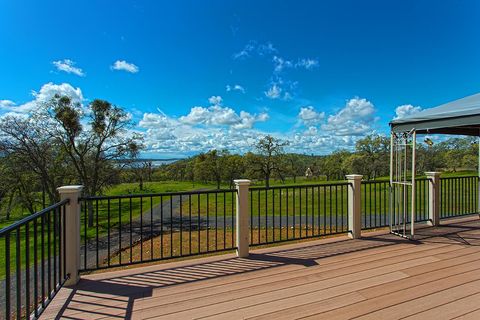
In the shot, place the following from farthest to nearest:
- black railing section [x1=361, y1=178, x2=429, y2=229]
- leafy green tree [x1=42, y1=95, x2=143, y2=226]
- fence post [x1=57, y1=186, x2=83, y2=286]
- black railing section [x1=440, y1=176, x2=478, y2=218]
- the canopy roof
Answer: leafy green tree [x1=42, y1=95, x2=143, y2=226] < black railing section [x1=440, y1=176, x2=478, y2=218] < black railing section [x1=361, y1=178, x2=429, y2=229] < the canopy roof < fence post [x1=57, y1=186, x2=83, y2=286]

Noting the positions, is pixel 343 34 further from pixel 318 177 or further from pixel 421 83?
pixel 318 177

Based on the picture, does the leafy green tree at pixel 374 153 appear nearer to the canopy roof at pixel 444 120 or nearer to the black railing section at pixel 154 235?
the black railing section at pixel 154 235

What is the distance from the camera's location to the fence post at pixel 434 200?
14.7ft

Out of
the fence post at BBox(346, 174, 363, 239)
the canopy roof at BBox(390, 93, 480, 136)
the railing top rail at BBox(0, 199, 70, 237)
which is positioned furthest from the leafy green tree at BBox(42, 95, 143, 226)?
the canopy roof at BBox(390, 93, 480, 136)

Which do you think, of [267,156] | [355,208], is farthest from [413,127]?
[267,156]

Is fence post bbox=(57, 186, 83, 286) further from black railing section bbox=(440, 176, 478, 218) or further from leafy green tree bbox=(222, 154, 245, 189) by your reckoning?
leafy green tree bbox=(222, 154, 245, 189)

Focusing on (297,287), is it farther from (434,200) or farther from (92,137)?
(92,137)

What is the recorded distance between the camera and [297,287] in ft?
7.66

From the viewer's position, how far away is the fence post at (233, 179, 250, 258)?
3.18 metres

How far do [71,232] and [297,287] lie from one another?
2211 millimetres

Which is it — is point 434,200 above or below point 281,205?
above

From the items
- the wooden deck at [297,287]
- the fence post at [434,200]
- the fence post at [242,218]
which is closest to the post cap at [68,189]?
the wooden deck at [297,287]

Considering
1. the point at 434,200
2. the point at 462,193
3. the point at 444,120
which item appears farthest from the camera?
the point at 462,193

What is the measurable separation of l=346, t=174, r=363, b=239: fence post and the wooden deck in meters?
0.47
